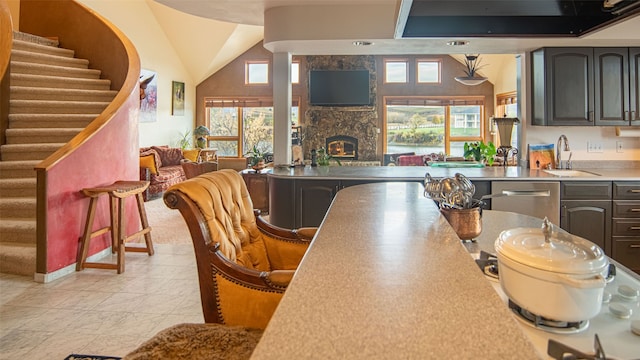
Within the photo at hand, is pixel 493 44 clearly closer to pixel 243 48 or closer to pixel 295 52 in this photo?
pixel 295 52

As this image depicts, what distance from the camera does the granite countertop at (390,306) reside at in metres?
0.59

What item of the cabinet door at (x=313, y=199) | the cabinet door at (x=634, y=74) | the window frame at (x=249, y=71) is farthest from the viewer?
the window frame at (x=249, y=71)

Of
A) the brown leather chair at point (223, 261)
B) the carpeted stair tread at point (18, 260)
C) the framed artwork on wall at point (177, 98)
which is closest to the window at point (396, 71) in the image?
the framed artwork on wall at point (177, 98)

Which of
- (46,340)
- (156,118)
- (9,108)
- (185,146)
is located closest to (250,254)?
(46,340)

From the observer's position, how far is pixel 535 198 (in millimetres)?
3779

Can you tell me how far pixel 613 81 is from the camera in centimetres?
399

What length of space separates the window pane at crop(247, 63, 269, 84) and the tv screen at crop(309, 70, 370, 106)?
1649mm

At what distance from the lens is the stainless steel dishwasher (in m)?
3.71

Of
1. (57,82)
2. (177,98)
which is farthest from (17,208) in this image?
(177,98)

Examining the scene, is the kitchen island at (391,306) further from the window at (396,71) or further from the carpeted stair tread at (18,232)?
the window at (396,71)

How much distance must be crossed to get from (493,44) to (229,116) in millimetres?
8973

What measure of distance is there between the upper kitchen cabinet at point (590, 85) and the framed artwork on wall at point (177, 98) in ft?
28.9

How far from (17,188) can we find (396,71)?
9.29 metres

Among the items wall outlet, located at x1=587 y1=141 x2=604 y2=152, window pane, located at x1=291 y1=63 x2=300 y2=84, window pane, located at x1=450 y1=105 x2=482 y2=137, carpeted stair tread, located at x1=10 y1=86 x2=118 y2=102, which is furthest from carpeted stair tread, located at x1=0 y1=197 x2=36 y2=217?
window pane, located at x1=450 y1=105 x2=482 y2=137
